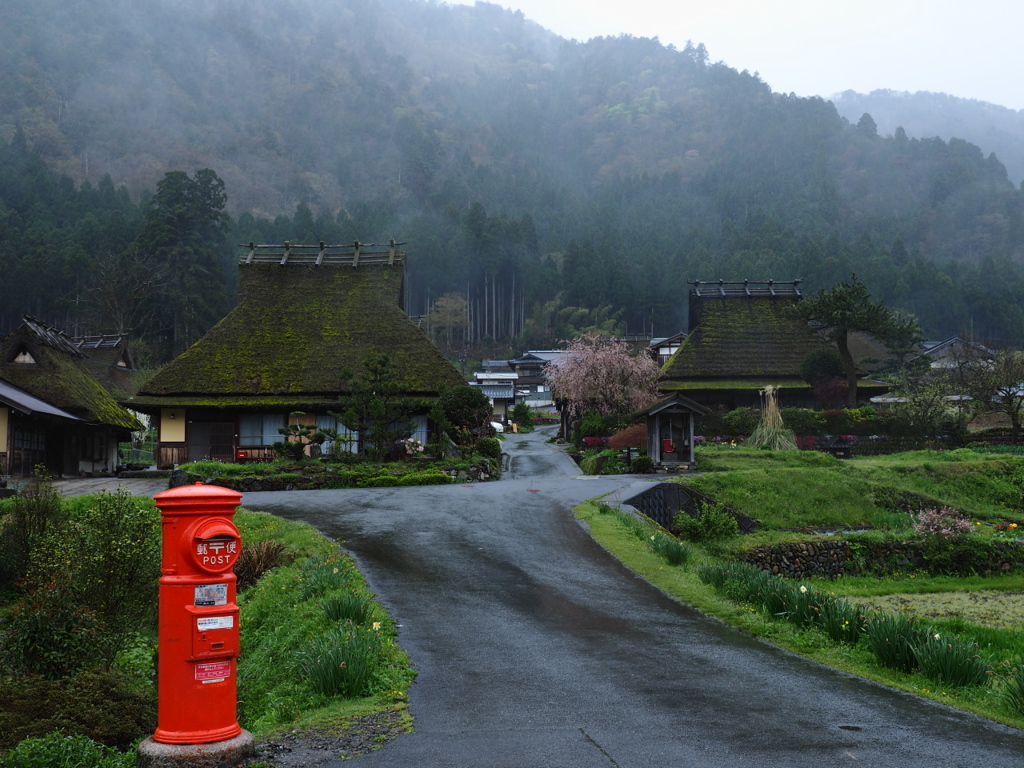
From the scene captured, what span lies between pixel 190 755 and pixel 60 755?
136cm

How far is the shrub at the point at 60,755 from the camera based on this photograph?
18.5 ft

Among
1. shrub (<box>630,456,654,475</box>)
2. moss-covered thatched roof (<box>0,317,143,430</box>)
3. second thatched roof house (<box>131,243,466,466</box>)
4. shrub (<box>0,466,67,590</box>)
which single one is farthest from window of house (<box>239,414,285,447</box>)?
shrub (<box>0,466,67,590</box>)

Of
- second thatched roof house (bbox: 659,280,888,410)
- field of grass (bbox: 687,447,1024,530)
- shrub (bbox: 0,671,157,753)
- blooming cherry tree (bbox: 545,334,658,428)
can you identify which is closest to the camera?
shrub (bbox: 0,671,157,753)

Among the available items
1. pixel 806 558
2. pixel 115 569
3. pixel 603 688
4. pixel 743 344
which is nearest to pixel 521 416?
pixel 743 344

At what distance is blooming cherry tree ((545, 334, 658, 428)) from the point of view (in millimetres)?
43338

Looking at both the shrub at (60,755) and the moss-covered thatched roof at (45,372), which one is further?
the moss-covered thatched roof at (45,372)

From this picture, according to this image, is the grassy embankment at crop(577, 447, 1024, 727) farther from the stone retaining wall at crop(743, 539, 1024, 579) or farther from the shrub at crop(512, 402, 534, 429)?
the shrub at crop(512, 402, 534, 429)

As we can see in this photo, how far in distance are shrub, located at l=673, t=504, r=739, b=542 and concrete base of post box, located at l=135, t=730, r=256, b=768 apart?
51.8ft

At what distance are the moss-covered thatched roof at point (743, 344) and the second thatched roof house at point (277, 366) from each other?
15.5m

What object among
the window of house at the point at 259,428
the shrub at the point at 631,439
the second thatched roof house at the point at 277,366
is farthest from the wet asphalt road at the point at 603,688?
the shrub at the point at 631,439

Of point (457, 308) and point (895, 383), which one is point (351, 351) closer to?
point (895, 383)

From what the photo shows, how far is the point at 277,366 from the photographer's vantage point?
3362cm

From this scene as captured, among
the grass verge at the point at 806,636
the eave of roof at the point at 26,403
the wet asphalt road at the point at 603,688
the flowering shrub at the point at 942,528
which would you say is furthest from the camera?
the eave of roof at the point at 26,403

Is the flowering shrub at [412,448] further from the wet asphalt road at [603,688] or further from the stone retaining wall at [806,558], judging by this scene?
the wet asphalt road at [603,688]
